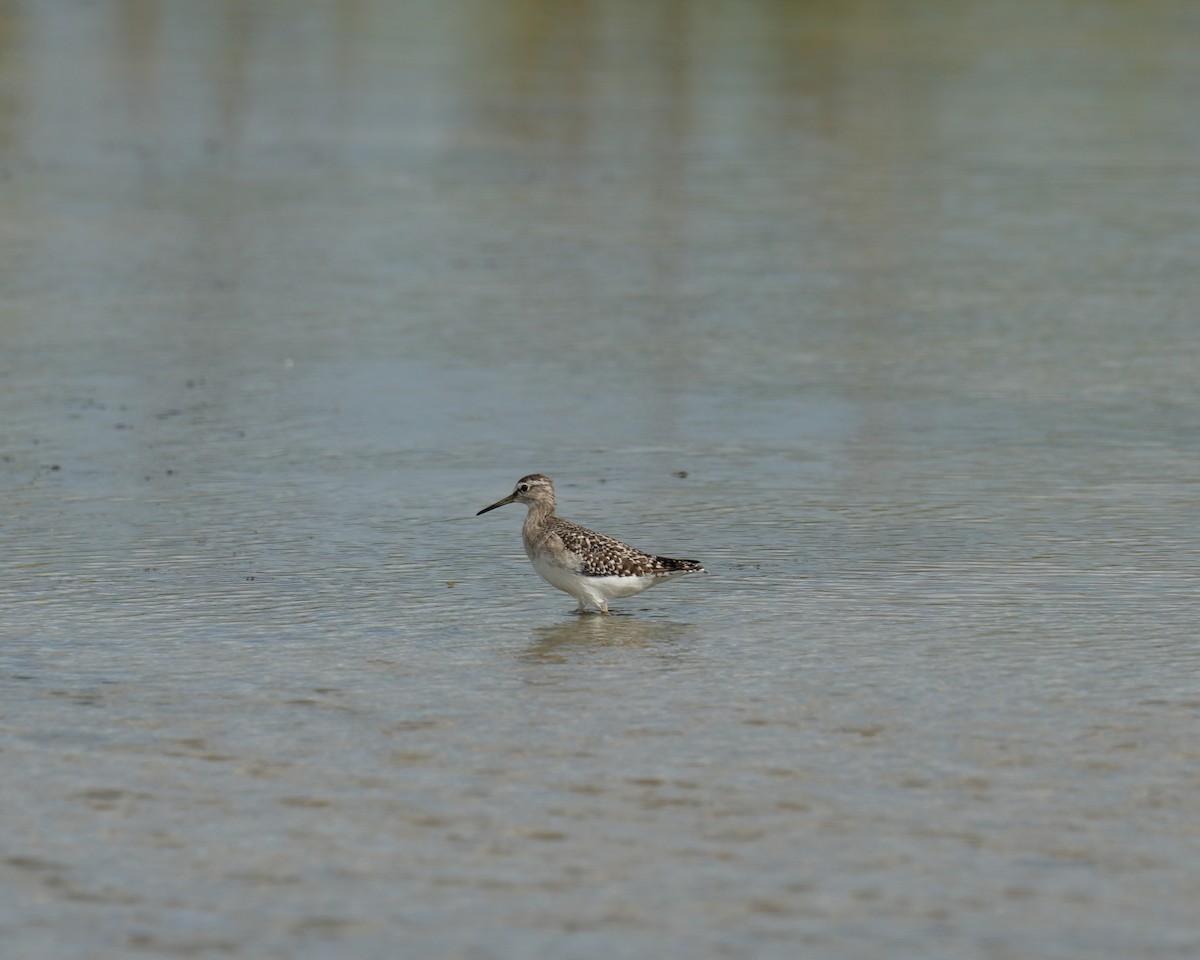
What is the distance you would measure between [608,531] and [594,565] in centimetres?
183

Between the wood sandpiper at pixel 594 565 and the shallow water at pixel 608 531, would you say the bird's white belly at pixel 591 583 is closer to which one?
the wood sandpiper at pixel 594 565

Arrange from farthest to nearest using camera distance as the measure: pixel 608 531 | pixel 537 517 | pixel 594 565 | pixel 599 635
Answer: pixel 608 531 → pixel 537 517 → pixel 594 565 → pixel 599 635

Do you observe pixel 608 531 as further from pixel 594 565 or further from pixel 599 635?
pixel 599 635

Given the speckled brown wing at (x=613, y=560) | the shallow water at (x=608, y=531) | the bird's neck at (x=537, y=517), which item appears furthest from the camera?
the bird's neck at (x=537, y=517)

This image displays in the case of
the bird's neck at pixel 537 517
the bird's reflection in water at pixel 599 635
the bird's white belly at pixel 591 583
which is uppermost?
the bird's neck at pixel 537 517

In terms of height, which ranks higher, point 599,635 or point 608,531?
point 608,531

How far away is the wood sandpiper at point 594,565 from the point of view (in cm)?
1098

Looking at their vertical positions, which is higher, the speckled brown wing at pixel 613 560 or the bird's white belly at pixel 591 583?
the speckled brown wing at pixel 613 560

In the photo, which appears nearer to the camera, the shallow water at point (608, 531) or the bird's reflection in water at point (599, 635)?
the shallow water at point (608, 531)

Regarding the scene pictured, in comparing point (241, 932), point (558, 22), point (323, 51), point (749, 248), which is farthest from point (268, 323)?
point (558, 22)

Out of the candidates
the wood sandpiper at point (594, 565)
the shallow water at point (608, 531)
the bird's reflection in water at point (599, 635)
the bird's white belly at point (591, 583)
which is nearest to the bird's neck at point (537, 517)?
the wood sandpiper at point (594, 565)

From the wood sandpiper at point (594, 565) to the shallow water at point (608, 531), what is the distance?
0.71ft

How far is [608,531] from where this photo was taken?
503 inches

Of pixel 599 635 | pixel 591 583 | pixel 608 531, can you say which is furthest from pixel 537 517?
pixel 608 531
